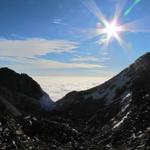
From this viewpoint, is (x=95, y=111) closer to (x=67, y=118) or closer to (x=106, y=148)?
(x=67, y=118)

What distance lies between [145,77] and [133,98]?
30.6 meters

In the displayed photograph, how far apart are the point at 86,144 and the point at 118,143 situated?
791 inches

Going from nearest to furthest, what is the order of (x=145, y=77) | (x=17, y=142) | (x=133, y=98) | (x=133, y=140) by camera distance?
(x=17, y=142), (x=133, y=140), (x=133, y=98), (x=145, y=77)

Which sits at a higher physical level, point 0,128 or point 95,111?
point 95,111

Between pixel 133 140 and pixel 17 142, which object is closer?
pixel 17 142

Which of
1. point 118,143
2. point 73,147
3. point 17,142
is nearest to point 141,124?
point 118,143

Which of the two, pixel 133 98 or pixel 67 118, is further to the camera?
pixel 67 118

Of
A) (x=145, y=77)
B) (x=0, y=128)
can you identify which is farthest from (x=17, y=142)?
(x=145, y=77)

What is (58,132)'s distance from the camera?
138 metres

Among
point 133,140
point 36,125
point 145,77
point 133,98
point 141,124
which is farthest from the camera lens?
point 145,77

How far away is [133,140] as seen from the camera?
102m

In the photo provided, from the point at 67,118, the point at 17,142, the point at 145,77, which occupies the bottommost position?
the point at 17,142

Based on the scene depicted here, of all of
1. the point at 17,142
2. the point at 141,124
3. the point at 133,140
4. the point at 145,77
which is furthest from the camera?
the point at 145,77

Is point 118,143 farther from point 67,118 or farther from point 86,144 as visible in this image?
point 67,118
